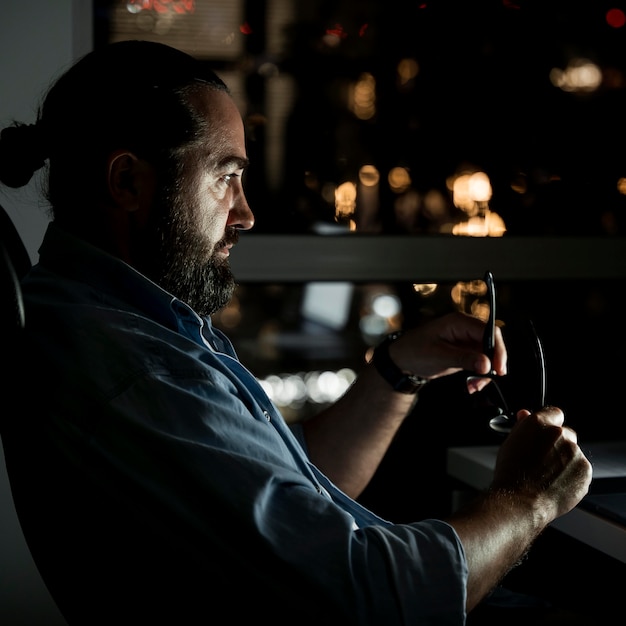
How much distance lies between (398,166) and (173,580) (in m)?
1.35

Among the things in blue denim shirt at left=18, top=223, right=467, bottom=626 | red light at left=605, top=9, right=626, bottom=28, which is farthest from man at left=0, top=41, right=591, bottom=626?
red light at left=605, top=9, right=626, bottom=28

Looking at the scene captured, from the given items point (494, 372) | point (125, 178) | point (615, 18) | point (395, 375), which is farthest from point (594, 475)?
point (615, 18)

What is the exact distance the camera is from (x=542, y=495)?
963 millimetres

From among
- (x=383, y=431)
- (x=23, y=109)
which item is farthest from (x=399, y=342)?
(x=23, y=109)

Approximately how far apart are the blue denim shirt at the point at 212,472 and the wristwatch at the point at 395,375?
622mm

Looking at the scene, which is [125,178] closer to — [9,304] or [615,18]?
[9,304]

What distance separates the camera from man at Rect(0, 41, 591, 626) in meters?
0.80

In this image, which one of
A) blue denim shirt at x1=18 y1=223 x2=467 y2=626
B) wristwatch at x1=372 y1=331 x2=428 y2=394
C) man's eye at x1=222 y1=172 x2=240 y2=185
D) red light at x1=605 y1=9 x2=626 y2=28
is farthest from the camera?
red light at x1=605 y1=9 x2=626 y2=28

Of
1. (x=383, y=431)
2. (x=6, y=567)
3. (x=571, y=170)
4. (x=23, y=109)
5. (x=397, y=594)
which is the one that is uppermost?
(x=23, y=109)

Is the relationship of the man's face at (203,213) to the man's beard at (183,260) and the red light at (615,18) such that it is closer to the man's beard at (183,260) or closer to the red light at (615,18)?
the man's beard at (183,260)

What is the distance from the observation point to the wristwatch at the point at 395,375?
5.00 ft

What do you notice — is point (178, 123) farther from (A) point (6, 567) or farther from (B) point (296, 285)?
(A) point (6, 567)

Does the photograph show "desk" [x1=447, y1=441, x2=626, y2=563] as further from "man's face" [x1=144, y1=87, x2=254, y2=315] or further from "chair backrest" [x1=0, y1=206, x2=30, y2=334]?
"chair backrest" [x1=0, y1=206, x2=30, y2=334]

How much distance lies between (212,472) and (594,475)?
2.69 ft
